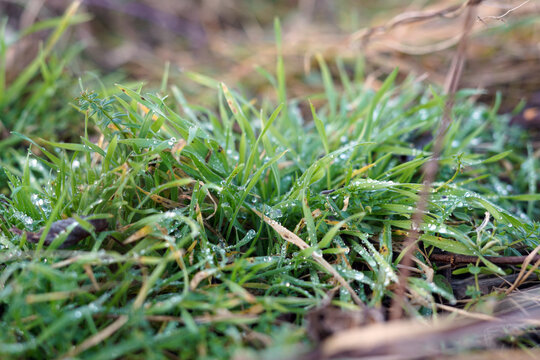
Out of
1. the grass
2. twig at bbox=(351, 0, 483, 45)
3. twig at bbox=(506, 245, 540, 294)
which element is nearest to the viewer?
the grass

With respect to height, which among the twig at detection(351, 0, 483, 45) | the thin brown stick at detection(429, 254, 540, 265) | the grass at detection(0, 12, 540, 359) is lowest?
the thin brown stick at detection(429, 254, 540, 265)

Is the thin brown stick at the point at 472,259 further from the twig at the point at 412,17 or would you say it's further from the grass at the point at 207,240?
the twig at the point at 412,17

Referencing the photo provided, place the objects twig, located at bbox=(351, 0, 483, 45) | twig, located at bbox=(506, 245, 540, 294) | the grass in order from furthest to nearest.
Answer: twig, located at bbox=(351, 0, 483, 45) < twig, located at bbox=(506, 245, 540, 294) < the grass

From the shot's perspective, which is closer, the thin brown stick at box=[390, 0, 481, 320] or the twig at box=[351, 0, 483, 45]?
the thin brown stick at box=[390, 0, 481, 320]

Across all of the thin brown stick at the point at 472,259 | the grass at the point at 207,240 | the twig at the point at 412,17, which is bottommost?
the thin brown stick at the point at 472,259

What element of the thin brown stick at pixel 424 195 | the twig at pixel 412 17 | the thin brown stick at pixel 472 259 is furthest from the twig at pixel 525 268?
the twig at pixel 412 17

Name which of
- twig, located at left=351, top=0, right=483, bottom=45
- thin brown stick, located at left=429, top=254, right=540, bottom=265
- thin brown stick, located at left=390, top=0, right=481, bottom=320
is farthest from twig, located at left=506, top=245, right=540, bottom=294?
twig, located at left=351, top=0, right=483, bottom=45

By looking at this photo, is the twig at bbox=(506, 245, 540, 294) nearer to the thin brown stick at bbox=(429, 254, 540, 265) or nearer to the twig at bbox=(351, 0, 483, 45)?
the thin brown stick at bbox=(429, 254, 540, 265)

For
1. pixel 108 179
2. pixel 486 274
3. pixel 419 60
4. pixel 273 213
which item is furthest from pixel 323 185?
pixel 419 60
